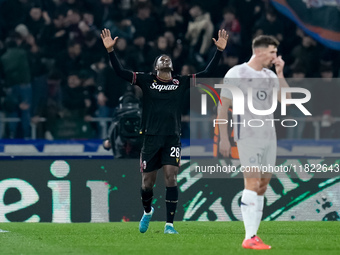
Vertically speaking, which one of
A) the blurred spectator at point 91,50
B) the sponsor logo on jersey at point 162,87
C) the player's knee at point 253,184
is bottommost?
the player's knee at point 253,184

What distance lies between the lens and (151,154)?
36.1 feet

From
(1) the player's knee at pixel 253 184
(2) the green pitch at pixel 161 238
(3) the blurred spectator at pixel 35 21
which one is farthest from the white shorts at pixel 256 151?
(3) the blurred spectator at pixel 35 21

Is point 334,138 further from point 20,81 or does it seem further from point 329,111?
point 20,81

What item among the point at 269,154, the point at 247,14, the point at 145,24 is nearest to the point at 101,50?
the point at 145,24

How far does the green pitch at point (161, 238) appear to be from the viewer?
29.6 ft

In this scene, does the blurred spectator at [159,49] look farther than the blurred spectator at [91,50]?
No

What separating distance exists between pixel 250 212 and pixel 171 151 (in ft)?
7.49

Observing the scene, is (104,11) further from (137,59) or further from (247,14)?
(247,14)

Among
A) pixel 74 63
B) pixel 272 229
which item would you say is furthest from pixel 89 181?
pixel 74 63

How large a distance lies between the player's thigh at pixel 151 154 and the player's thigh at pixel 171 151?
94 mm

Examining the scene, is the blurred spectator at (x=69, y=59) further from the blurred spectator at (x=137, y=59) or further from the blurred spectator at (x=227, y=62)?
the blurred spectator at (x=227, y=62)

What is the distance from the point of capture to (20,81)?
1634 centimetres

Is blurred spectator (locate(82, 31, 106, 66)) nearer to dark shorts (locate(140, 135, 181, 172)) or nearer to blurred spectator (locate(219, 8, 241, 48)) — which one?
blurred spectator (locate(219, 8, 241, 48))

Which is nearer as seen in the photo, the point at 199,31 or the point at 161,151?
the point at 161,151
